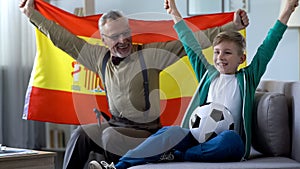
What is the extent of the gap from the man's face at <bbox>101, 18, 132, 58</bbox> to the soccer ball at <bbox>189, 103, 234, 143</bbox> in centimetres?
49

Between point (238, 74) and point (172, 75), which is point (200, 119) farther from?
point (172, 75)

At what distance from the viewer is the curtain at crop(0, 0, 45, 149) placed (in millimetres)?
4043

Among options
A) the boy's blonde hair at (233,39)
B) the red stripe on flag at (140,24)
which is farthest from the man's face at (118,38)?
the boy's blonde hair at (233,39)

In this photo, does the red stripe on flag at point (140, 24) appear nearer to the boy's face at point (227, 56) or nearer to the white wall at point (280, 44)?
the white wall at point (280, 44)

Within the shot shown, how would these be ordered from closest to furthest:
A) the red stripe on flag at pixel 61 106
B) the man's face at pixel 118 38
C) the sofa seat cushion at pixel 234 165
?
the sofa seat cushion at pixel 234 165 → the man's face at pixel 118 38 → the red stripe on flag at pixel 61 106

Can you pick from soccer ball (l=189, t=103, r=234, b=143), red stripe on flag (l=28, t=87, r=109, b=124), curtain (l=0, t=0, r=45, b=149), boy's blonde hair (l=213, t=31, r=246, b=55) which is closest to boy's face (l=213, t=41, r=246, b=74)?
boy's blonde hair (l=213, t=31, r=246, b=55)

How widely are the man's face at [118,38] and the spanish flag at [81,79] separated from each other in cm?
28

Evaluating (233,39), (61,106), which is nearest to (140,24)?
(61,106)

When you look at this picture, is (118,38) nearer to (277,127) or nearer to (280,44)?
(277,127)

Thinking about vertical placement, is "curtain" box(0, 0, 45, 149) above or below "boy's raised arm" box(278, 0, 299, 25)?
below

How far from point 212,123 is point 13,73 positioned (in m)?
2.17

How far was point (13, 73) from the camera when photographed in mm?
4086

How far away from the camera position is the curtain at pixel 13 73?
4.04 m

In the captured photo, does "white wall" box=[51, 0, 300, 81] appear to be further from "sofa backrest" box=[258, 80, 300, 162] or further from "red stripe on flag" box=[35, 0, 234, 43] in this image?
"sofa backrest" box=[258, 80, 300, 162]
